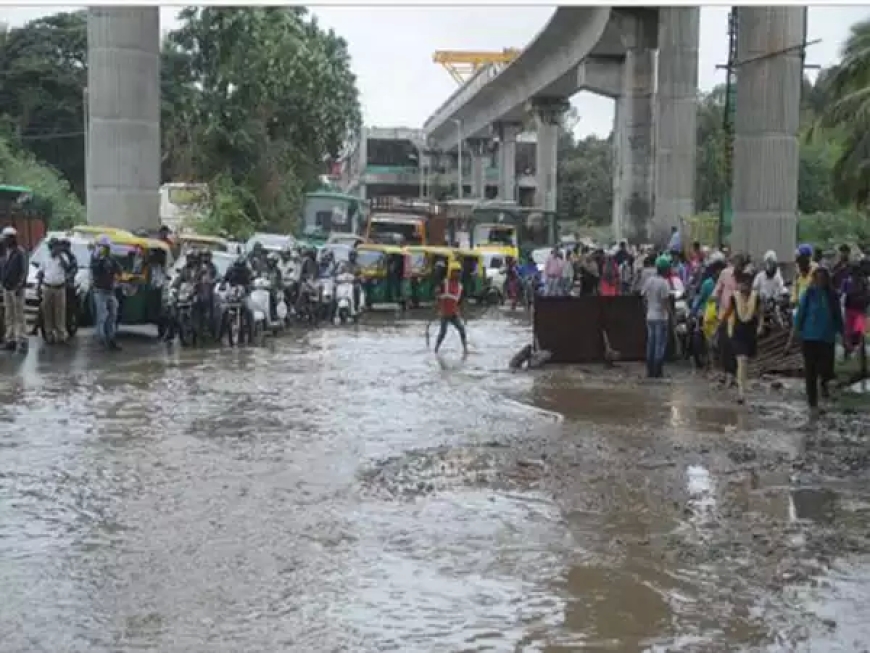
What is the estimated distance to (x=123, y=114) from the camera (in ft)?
91.1

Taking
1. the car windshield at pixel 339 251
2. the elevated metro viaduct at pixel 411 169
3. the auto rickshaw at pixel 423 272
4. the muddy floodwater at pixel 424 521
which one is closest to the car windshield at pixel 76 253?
the muddy floodwater at pixel 424 521

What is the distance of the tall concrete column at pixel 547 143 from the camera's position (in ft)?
218

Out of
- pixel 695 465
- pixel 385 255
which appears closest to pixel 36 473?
pixel 695 465

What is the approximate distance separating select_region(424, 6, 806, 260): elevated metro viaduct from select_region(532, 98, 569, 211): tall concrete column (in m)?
0.08

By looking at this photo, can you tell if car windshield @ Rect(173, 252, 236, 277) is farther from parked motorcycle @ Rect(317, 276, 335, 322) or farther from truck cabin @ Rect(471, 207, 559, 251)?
truck cabin @ Rect(471, 207, 559, 251)

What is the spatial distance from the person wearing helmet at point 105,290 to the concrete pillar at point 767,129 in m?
12.2

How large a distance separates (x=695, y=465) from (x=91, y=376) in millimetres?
8404

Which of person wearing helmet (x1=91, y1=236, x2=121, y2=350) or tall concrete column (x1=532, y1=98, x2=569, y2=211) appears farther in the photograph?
tall concrete column (x1=532, y1=98, x2=569, y2=211)

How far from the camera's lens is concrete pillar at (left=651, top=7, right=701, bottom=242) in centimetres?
4119

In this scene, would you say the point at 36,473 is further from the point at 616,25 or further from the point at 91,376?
the point at 616,25

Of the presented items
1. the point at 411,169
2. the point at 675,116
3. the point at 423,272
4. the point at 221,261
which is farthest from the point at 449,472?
the point at 411,169

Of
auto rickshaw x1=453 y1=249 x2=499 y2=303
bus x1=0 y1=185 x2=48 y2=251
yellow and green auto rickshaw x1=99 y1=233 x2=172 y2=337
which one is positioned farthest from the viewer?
auto rickshaw x1=453 y1=249 x2=499 y2=303

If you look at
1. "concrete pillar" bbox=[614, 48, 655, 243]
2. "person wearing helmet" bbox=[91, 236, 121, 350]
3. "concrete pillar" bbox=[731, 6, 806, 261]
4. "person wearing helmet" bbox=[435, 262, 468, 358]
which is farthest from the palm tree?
"person wearing helmet" bbox=[91, 236, 121, 350]

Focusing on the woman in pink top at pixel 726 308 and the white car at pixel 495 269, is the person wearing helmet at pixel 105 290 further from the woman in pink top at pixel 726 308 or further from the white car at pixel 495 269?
the white car at pixel 495 269
